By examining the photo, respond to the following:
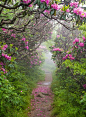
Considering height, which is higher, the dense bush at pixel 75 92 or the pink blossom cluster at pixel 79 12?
the pink blossom cluster at pixel 79 12

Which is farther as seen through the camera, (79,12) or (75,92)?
(75,92)

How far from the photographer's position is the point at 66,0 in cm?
463

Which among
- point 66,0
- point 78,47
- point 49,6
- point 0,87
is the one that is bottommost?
point 0,87

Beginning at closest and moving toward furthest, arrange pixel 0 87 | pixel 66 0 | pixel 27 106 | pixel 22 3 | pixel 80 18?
pixel 22 3 → pixel 80 18 → pixel 0 87 → pixel 66 0 → pixel 27 106

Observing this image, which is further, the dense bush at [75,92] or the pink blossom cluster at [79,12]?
the dense bush at [75,92]

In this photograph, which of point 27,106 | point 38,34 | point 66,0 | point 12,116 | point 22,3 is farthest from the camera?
point 38,34

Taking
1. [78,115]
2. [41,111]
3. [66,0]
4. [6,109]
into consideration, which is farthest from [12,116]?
[66,0]

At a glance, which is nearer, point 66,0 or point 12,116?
point 12,116

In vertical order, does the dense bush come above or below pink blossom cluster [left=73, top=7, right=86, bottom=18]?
below

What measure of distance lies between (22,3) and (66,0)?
258 cm

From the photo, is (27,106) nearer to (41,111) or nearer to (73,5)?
(41,111)

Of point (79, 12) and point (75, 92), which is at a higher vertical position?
point (79, 12)

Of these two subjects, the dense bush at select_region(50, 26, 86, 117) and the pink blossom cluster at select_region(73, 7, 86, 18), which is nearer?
the pink blossom cluster at select_region(73, 7, 86, 18)

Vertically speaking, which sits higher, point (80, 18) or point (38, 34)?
point (80, 18)
